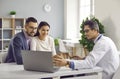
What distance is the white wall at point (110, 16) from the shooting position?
4693mm

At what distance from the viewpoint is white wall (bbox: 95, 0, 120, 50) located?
4.69 meters

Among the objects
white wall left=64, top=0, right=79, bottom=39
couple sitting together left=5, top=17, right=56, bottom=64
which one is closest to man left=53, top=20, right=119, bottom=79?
couple sitting together left=5, top=17, right=56, bottom=64

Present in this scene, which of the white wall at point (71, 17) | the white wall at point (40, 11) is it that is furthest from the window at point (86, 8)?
the white wall at point (40, 11)

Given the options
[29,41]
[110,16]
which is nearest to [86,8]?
[110,16]

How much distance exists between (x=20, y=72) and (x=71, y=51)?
4.32 meters

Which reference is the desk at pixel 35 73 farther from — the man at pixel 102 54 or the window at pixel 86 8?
the window at pixel 86 8

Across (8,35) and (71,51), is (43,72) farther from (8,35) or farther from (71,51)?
(8,35)

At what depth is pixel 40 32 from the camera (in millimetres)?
3273

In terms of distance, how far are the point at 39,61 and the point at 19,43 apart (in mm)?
714

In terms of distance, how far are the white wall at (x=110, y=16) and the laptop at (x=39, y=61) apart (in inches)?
111

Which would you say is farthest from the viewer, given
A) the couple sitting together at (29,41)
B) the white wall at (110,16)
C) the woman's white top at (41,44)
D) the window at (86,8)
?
the window at (86,8)

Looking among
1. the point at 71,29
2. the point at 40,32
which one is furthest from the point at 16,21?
the point at 40,32

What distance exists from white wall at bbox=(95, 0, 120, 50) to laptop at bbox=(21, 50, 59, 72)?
111 inches

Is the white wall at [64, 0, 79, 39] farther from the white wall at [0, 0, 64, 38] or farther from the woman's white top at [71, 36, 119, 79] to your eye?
the woman's white top at [71, 36, 119, 79]
